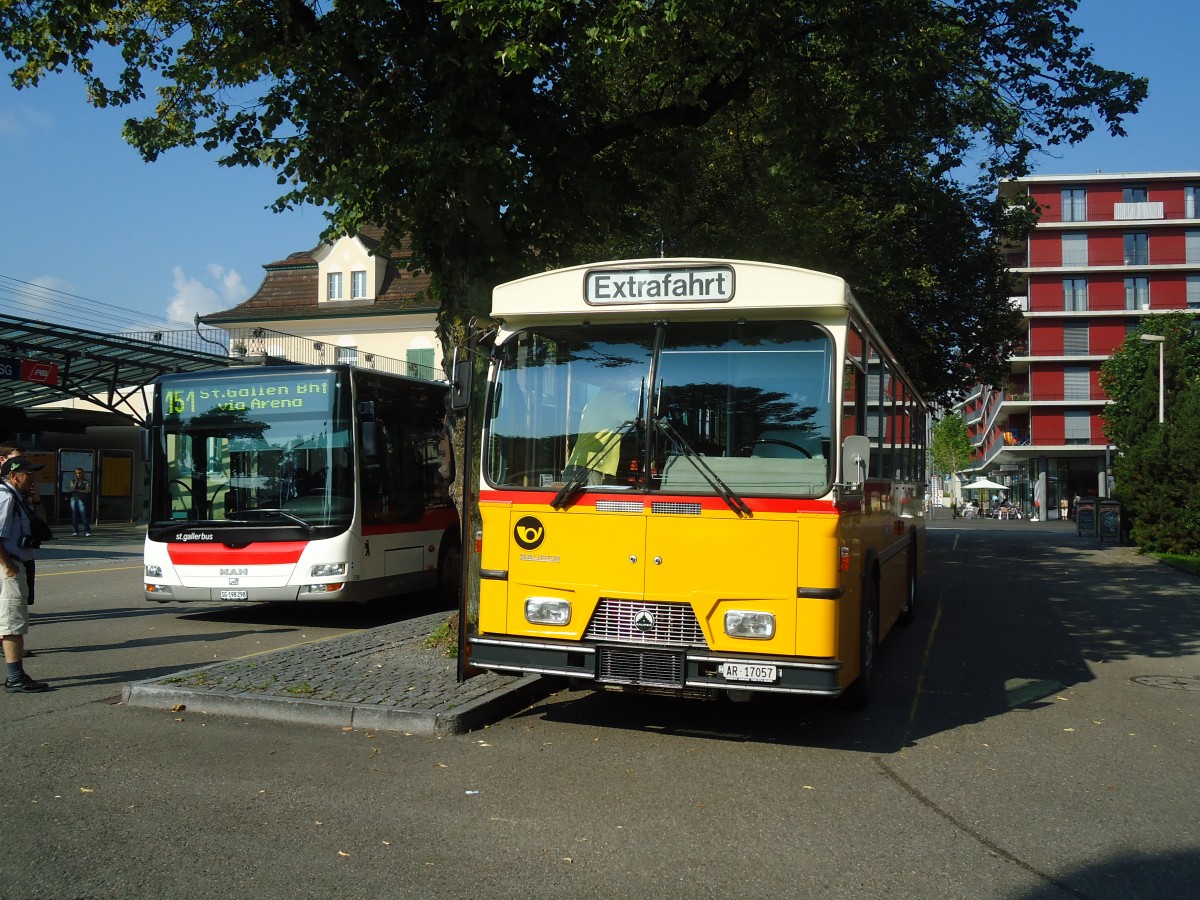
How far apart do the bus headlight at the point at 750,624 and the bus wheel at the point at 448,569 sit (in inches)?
315

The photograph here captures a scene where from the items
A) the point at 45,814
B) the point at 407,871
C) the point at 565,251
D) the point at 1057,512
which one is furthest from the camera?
the point at 1057,512

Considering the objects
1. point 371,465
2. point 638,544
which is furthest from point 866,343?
point 371,465

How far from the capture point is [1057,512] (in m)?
77.5

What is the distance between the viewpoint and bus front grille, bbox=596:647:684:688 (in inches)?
273

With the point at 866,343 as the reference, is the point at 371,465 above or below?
below

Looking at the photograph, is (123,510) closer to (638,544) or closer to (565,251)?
(565,251)

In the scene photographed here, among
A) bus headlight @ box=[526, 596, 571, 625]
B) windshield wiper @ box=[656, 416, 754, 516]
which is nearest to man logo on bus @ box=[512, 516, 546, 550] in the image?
bus headlight @ box=[526, 596, 571, 625]

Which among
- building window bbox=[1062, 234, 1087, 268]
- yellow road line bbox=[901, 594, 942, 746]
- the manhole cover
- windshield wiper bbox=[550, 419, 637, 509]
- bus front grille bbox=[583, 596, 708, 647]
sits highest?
building window bbox=[1062, 234, 1087, 268]

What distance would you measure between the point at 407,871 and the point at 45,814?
78.8 inches

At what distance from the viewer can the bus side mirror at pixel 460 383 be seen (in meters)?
7.69

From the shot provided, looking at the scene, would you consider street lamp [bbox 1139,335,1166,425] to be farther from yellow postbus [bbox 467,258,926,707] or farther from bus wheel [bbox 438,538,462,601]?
yellow postbus [bbox 467,258,926,707]

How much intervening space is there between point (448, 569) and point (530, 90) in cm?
684

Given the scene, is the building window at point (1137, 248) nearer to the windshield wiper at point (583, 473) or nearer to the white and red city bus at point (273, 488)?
the white and red city bus at point (273, 488)

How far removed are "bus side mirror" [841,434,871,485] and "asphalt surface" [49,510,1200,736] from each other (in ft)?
9.78
